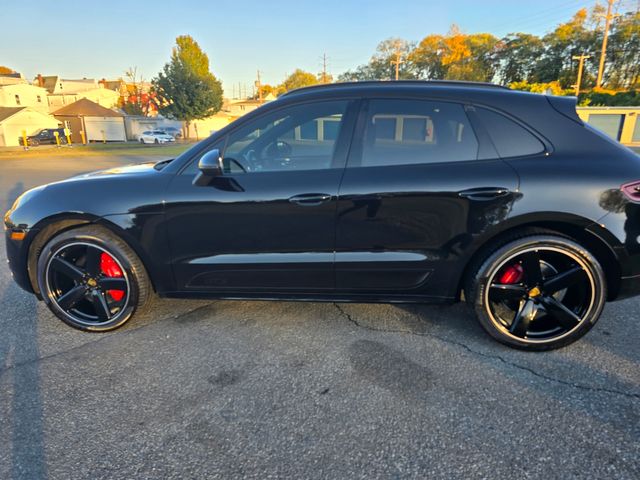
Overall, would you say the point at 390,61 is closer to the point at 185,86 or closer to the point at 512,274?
the point at 185,86

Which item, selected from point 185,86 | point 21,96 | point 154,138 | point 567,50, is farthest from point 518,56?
point 21,96

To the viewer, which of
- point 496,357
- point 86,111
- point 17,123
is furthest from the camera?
point 86,111

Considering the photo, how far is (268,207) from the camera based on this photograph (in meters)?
2.51

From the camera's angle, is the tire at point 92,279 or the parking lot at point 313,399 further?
the tire at point 92,279

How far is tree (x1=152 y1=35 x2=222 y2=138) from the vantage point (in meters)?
42.0

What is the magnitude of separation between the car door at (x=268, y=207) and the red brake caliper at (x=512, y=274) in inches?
46.0

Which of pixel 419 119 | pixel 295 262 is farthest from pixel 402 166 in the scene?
pixel 295 262

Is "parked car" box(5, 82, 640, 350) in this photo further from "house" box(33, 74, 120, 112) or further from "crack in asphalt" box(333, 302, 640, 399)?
"house" box(33, 74, 120, 112)

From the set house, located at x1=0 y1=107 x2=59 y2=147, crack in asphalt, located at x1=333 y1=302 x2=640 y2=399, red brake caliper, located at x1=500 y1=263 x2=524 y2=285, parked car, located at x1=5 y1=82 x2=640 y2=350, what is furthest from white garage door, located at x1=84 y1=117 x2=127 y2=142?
red brake caliper, located at x1=500 y1=263 x2=524 y2=285

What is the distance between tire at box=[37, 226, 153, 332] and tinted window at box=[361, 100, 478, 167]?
1841 millimetres

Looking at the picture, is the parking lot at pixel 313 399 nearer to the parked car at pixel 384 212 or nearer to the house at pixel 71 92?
the parked car at pixel 384 212

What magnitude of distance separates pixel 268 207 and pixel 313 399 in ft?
3.95

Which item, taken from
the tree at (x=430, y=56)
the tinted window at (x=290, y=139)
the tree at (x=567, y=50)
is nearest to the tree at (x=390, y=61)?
the tree at (x=430, y=56)

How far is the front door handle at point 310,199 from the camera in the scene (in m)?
2.46
